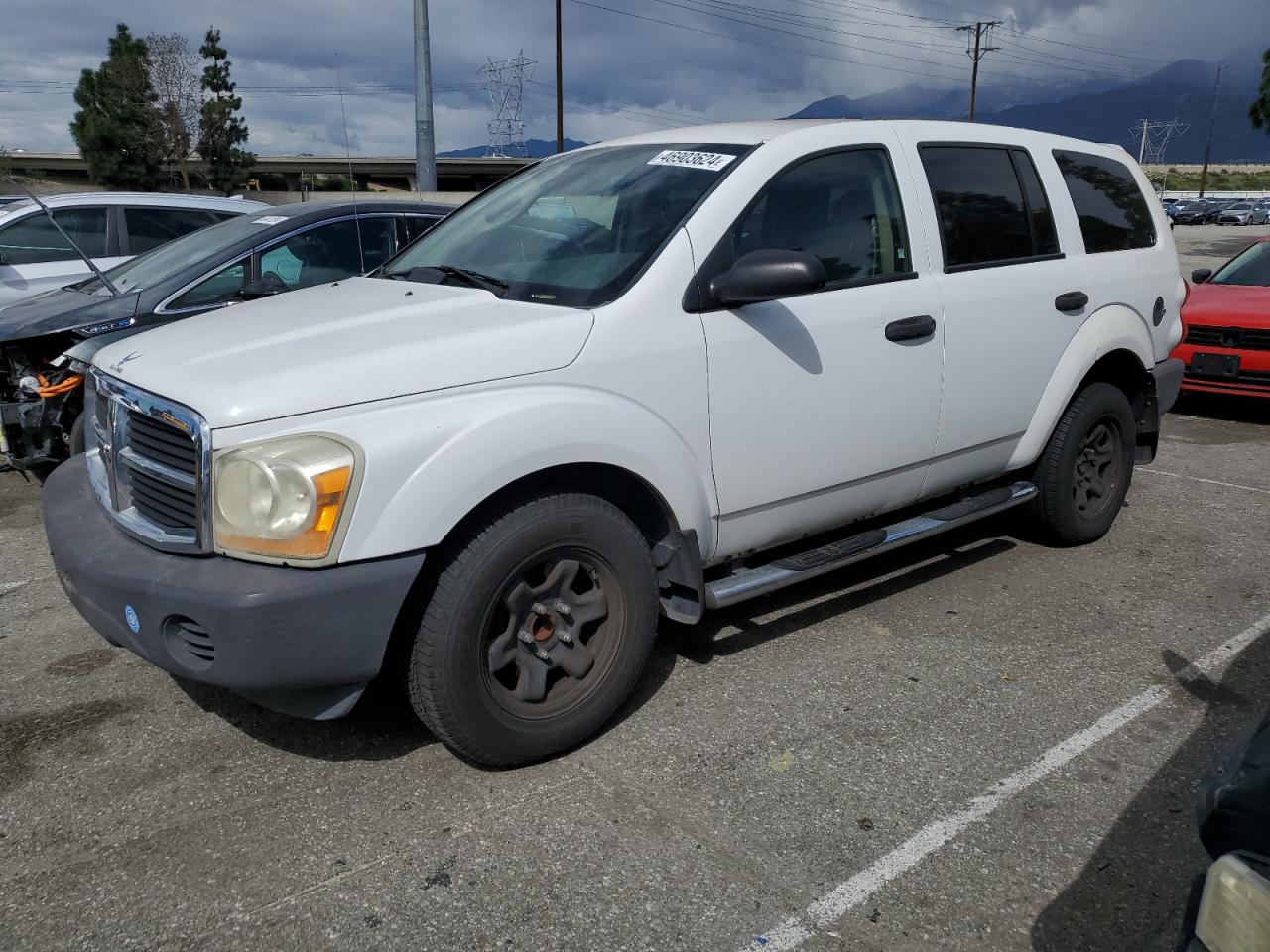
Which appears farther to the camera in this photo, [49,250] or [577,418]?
[49,250]

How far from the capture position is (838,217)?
148 inches

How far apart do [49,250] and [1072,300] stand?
8418 millimetres

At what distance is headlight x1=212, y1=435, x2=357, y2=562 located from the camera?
2.55m

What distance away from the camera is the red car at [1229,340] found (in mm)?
8047

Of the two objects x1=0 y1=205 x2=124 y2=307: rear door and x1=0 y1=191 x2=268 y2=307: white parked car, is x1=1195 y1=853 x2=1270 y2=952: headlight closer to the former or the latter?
x1=0 y1=191 x2=268 y2=307: white parked car

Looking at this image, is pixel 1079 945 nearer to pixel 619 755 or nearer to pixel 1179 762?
pixel 1179 762

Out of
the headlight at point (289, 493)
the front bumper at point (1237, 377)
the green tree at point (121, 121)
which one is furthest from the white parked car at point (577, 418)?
the green tree at point (121, 121)

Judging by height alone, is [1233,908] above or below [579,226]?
below

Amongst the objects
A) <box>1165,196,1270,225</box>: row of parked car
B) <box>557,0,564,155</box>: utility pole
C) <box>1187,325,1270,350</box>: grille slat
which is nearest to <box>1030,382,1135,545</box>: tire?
<box>1187,325,1270,350</box>: grille slat

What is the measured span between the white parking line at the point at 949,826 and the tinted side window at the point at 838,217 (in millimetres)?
1770

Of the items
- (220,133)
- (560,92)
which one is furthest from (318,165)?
(560,92)

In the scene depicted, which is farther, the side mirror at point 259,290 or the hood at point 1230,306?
the hood at point 1230,306

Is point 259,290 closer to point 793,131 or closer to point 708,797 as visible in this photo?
point 793,131

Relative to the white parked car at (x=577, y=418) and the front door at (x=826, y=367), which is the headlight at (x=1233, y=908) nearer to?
the white parked car at (x=577, y=418)
